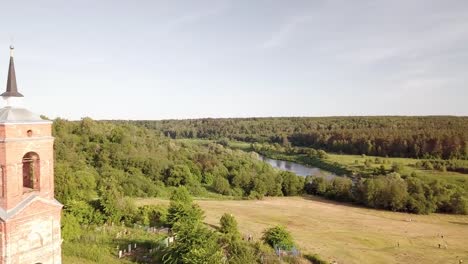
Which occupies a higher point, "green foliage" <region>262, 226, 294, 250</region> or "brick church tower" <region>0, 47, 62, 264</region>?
"brick church tower" <region>0, 47, 62, 264</region>

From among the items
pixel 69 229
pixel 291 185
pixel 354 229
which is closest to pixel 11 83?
pixel 69 229

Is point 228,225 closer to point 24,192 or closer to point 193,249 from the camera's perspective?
point 193,249

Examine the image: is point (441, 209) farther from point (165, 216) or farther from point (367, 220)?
point (165, 216)

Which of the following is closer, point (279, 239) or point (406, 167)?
point (279, 239)

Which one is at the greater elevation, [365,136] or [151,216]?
[365,136]

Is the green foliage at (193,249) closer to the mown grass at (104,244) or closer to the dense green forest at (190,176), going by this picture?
the mown grass at (104,244)

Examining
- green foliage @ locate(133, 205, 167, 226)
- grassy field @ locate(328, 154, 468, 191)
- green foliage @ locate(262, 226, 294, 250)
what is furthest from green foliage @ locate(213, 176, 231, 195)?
green foliage @ locate(262, 226, 294, 250)

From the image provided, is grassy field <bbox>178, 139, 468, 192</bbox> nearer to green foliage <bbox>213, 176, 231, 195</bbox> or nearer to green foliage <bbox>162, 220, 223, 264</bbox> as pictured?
green foliage <bbox>213, 176, 231, 195</bbox>
